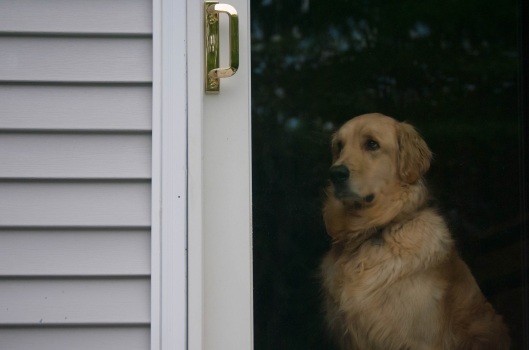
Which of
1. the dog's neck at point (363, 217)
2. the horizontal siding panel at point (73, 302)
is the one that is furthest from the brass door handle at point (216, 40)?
the horizontal siding panel at point (73, 302)

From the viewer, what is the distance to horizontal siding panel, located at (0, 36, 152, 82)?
199cm

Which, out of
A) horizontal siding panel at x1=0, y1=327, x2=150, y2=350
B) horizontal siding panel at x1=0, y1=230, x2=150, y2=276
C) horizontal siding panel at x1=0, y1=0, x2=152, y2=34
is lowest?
horizontal siding panel at x1=0, y1=327, x2=150, y2=350

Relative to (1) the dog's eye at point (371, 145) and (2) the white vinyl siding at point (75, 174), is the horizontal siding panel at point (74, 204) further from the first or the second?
(1) the dog's eye at point (371, 145)

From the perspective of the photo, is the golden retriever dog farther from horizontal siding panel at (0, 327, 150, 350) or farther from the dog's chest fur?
horizontal siding panel at (0, 327, 150, 350)

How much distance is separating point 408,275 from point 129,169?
84 centimetres

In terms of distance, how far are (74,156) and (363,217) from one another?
2.71 ft

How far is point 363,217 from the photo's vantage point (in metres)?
2.15

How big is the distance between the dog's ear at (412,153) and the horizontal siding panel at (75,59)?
746mm

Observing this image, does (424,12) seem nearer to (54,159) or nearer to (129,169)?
(129,169)

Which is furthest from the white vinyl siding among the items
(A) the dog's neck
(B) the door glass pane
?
(A) the dog's neck

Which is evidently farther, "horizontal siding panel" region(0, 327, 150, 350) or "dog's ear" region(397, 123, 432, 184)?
"dog's ear" region(397, 123, 432, 184)

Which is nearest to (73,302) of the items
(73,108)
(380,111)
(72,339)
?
(72,339)

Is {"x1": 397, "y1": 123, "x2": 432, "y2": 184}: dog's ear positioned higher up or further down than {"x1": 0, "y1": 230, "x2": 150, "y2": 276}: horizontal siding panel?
higher up

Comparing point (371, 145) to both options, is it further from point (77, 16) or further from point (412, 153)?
point (77, 16)
